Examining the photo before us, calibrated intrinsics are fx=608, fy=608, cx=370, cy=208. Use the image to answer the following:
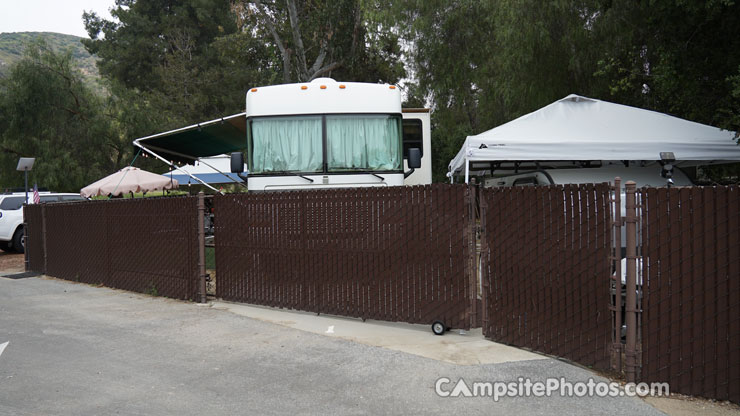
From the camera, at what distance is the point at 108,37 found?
44625 millimetres

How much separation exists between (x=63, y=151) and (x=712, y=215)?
2740cm

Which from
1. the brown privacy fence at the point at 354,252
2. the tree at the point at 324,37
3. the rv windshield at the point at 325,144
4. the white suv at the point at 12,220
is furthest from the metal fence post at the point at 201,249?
the tree at the point at 324,37

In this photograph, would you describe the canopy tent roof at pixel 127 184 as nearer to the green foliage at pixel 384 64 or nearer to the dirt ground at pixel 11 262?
the dirt ground at pixel 11 262

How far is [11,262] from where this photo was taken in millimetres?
16828

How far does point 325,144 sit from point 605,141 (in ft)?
15.9

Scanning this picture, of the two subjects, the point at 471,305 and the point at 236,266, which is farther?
the point at 236,266

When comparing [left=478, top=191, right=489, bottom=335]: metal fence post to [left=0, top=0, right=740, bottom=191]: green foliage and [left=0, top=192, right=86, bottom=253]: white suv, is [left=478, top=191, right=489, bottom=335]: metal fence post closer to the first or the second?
[left=0, top=0, right=740, bottom=191]: green foliage

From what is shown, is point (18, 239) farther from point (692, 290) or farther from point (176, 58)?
point (176, 58)

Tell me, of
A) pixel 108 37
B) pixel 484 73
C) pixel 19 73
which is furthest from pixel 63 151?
pixel 108 37

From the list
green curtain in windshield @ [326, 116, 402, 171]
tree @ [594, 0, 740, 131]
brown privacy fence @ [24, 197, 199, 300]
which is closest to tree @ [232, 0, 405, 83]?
tree @ [594, 0, 740, 131]

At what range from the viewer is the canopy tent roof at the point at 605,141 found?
10312mm

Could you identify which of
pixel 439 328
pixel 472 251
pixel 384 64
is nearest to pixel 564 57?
pixel 472 251

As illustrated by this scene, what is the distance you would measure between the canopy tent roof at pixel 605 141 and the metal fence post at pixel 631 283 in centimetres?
519

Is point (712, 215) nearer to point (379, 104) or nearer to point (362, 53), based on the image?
point (379, 104)
